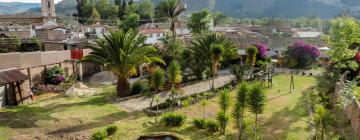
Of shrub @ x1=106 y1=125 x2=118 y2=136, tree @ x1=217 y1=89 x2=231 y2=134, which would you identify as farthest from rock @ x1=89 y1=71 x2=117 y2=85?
tree @ x1=217 y1=89 x2=231 y2=134

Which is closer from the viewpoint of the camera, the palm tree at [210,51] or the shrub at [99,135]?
the shrub at [99,135]

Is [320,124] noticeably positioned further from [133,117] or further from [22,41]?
[22,41]

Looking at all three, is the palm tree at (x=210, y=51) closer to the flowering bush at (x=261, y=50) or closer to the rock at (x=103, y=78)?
the rock at (x=103, y=78)

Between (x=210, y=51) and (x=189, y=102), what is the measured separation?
5382 mm

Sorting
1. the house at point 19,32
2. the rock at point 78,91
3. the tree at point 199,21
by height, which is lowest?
the rock at point 78,91

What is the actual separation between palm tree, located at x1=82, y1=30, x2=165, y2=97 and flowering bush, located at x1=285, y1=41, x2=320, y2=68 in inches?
766

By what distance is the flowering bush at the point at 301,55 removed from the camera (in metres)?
37.0

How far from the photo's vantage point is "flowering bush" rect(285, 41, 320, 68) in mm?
37031

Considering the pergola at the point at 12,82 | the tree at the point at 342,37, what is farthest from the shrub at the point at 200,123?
the tree at the point at 342,37

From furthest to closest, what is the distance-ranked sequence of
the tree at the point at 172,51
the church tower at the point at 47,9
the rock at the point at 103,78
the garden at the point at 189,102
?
the church tower at the point at 47,9, the tree at the point at 172,51, the rock at the point at 103,78, the garden at the point at 189,102

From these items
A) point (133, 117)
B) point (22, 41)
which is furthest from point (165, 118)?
point (22, 41)

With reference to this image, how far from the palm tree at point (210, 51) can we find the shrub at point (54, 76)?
1071 centimetres

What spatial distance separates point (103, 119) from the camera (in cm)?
1838

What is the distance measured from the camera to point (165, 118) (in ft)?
56.1
